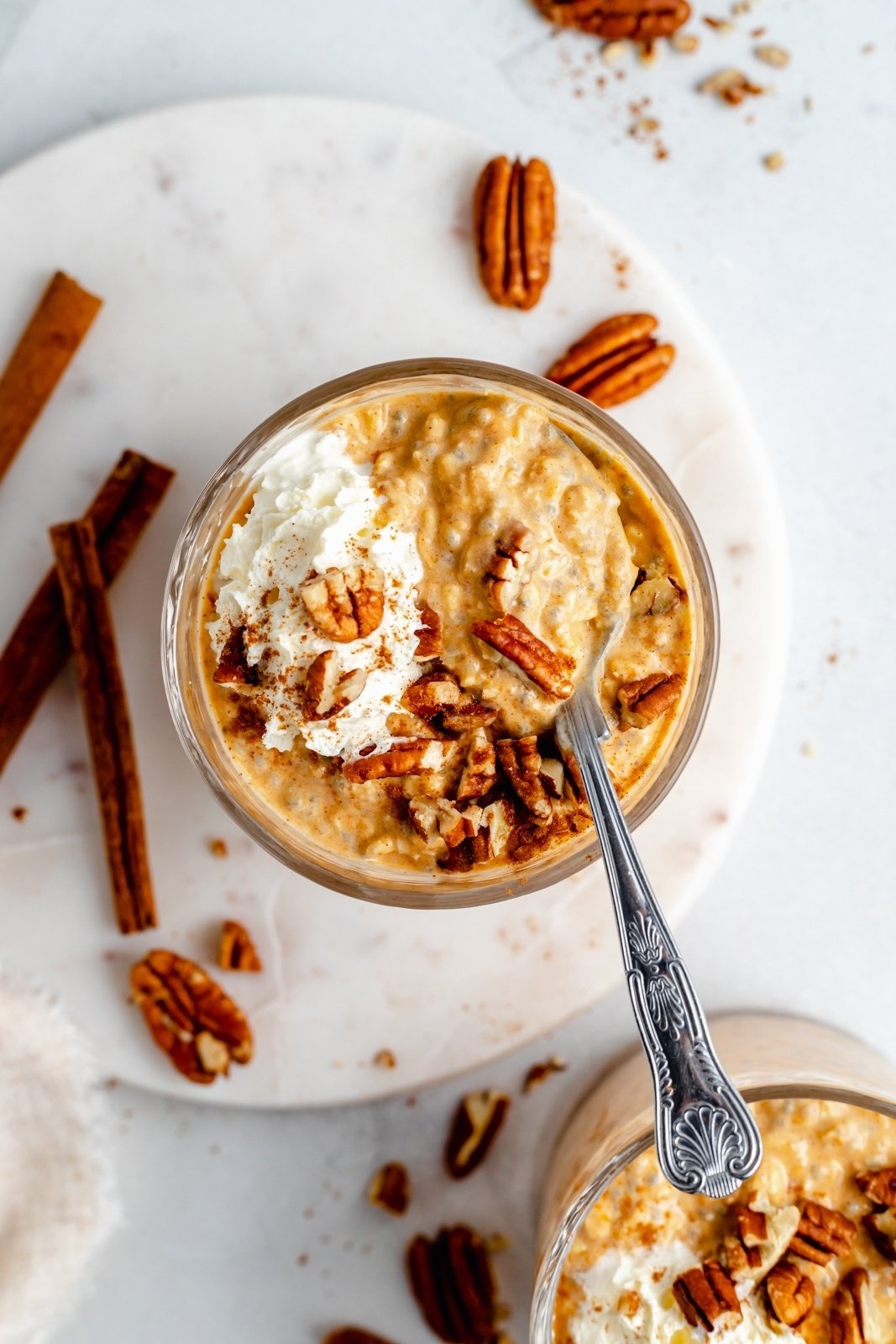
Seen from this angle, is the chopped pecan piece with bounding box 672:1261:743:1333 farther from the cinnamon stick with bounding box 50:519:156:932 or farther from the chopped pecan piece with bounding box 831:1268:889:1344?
the cinnamon stick with bounding box 50:519:156:932

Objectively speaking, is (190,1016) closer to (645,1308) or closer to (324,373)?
(645,1308)

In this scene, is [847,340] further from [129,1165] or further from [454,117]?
[129,1165]

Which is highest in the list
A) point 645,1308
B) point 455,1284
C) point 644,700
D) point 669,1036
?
point 644,700

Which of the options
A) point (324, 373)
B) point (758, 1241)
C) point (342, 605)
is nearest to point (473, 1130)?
point (758, 1241)

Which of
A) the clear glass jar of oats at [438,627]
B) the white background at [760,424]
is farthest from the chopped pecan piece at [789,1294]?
the clear glass jar of oats at [438,627]

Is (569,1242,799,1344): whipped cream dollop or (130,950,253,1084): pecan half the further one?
(130,950,253,1084): pecan half

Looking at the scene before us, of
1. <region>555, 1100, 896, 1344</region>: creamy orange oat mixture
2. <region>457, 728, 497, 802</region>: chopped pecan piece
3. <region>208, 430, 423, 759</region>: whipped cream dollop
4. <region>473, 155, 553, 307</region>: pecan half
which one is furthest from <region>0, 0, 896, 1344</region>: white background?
<region>208, 430, 423, 759</region>: whipped cream dollop
